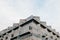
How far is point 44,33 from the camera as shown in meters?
19.7

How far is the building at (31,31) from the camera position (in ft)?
60.2

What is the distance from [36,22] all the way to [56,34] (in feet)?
15.0

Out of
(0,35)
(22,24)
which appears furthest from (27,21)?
(0,35)

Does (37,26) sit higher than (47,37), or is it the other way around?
(37,26)

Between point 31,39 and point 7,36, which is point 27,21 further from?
point 7,36

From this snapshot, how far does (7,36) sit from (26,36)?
473 cm

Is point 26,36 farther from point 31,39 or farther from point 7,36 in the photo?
point 7,36

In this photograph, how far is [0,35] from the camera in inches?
912

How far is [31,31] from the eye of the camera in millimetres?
18172

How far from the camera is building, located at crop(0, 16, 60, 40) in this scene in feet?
60.2

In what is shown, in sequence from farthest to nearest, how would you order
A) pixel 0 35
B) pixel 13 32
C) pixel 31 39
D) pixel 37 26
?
pixel 0 35, pixel 13 32, pixel 37 26, pixel 31 39

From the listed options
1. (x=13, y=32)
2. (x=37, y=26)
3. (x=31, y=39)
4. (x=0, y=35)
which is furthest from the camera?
(x=0, y=35)

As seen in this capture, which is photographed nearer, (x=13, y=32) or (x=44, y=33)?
(x=44, y=33)

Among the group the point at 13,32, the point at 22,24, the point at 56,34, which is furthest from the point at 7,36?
the point at 56,34
